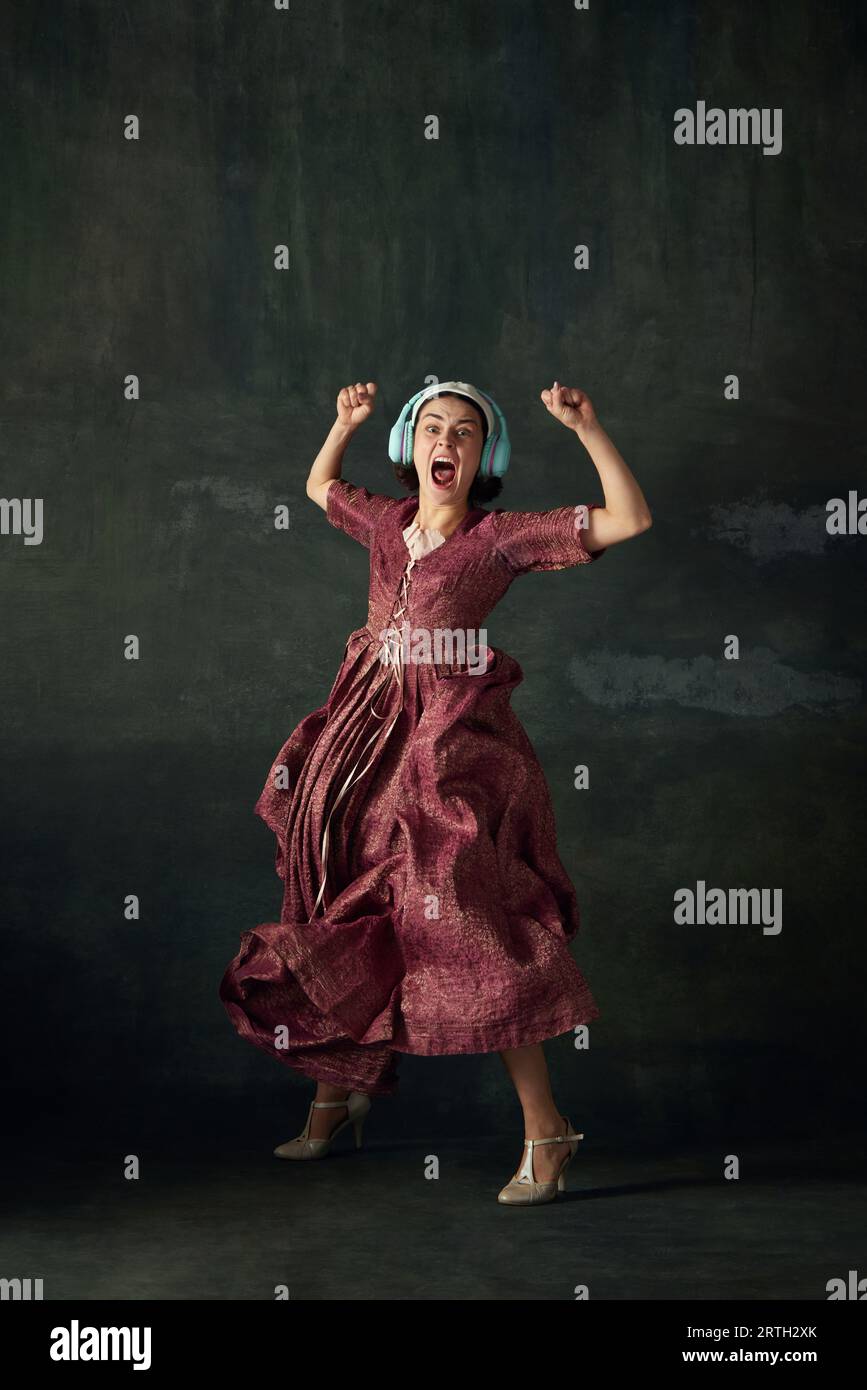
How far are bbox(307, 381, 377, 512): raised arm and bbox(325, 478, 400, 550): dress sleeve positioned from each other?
0.09 feet

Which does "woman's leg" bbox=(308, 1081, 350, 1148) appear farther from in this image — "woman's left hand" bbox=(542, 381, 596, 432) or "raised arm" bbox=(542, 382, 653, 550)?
"woman's left hand" bbox=(542, 381, 596, 432)

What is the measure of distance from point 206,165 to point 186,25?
1.32 feet

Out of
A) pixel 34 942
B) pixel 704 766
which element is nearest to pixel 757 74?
pixel 704 766

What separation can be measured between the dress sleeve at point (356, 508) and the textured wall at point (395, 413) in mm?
755

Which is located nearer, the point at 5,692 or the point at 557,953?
the point at 557,953

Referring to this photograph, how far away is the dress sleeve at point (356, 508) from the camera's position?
14.8ft

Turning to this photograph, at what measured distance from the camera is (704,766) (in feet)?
17.5

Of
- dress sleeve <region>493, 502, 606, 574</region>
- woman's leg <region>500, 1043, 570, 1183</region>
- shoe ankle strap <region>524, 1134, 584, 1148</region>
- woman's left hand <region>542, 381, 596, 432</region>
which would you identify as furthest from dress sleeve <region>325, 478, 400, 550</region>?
shoe ankle strap <region>524, 1134, 584, 1148</region>

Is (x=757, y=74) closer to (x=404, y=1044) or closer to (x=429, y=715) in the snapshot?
(x=429, y=715)

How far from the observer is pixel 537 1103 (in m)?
4.20

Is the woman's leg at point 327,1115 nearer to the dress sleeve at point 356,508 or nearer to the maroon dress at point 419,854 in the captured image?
the maroon dress at point 419,854

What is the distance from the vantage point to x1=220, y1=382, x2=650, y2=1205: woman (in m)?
4.11

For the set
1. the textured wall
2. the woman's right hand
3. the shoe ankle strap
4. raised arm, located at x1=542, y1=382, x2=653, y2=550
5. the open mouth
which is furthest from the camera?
the textured wall

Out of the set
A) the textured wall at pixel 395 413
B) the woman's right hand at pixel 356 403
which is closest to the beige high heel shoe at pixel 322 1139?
the textured wall at pixel 395 413
